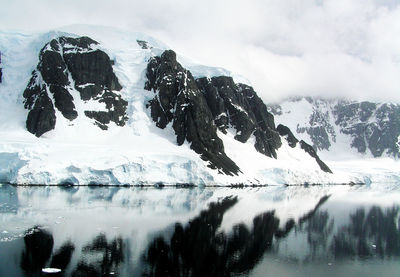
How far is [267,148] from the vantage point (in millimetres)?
170375

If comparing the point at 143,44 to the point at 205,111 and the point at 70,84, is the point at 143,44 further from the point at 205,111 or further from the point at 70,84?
the point at 70,84

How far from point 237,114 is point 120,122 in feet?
175

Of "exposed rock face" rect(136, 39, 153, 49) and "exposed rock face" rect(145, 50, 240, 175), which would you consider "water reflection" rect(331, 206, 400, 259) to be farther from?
"exposed rock face" rect(136, 39, 153, 49)

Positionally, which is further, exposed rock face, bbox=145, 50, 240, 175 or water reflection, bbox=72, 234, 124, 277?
exposed rock face, bbox=145, 50, 240, 175

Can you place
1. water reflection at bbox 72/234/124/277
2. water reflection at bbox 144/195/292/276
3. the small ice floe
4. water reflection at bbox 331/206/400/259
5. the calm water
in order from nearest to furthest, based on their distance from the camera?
the small ice floe, water reflection at bbox 72/234/124/277, water reflection at bbox 144/195/292/276, the calm water, water reflection at bbox 331/206/400/259

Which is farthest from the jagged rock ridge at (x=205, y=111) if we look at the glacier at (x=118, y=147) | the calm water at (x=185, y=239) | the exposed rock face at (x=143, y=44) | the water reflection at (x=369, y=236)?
the calm water at (x=185, y=239)

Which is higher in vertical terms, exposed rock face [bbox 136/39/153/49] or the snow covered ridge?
exposed rock face [bbox 136/39/153/49]

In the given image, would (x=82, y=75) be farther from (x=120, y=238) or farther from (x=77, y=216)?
(x=120, y=238)

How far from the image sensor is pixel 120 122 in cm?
13612

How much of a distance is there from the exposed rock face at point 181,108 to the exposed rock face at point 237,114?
10308mm

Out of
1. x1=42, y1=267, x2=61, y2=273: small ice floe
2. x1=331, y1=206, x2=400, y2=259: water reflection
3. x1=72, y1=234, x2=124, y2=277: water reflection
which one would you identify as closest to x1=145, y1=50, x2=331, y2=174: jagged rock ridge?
x1=331, y1=206, x2=400, y2=259: water reflection

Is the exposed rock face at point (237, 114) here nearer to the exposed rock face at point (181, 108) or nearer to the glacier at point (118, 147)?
the glacier at point (118, 147)

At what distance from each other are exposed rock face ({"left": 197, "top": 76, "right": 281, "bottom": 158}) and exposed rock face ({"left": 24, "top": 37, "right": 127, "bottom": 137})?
39.2 metres

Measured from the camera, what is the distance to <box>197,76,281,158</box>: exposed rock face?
166 m
